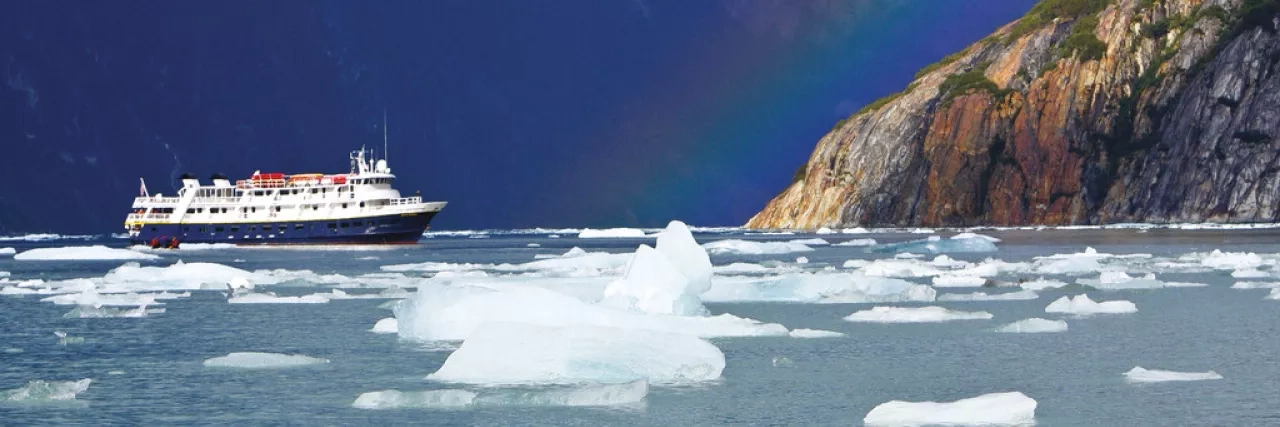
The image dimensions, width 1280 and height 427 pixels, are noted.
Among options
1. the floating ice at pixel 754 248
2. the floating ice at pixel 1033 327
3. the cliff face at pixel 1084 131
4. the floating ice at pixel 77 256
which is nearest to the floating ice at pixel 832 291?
the floating ice at pixel 1033 327

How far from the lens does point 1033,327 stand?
29062mm

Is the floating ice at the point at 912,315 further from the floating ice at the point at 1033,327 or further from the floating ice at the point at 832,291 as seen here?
the floating ice at the point at 832,291

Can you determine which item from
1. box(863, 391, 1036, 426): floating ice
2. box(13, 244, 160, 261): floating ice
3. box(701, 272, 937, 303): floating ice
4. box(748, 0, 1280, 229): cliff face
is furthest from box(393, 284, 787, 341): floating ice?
box(748, 0, 1280, 229): cliff face

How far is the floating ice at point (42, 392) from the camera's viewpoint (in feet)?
68.6

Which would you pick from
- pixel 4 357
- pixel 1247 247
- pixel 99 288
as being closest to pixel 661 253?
pixel 4 357

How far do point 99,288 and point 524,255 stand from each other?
113ft

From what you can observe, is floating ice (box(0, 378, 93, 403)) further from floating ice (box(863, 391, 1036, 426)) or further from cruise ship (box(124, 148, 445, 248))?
cruise ship (box(124, 148, 445, 248))

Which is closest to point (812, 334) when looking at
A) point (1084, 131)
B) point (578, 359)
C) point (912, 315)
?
point (912, 315)

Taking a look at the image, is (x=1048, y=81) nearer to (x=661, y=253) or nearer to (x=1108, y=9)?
(x=1108, y=9)

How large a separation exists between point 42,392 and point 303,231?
8994 cm

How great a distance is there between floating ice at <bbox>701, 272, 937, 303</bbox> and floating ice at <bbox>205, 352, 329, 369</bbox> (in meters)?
16.0

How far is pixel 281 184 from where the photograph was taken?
113000 mm

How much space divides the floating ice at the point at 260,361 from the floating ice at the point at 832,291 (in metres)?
16.0

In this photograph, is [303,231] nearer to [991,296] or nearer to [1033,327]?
[991,296]
